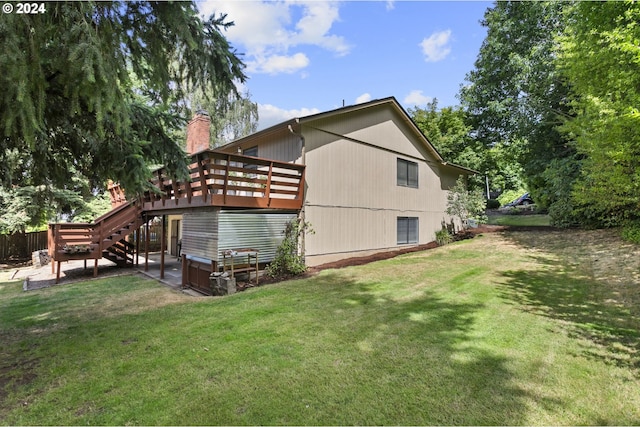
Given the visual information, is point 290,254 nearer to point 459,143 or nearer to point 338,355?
point 338,355

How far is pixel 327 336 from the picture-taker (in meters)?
4.60

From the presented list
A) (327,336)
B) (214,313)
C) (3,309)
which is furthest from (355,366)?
(3,309)

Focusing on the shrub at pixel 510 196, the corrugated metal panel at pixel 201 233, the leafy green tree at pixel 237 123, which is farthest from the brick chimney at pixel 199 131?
the shrub at pixel 510 196

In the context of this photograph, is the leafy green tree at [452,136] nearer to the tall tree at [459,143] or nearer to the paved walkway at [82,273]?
the tall tree at [459,143]

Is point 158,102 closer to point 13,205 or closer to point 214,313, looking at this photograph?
point 214,313

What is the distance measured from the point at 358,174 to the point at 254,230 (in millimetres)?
4541

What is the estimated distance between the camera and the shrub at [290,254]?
8883 mm

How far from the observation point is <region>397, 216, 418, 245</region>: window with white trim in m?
13.3

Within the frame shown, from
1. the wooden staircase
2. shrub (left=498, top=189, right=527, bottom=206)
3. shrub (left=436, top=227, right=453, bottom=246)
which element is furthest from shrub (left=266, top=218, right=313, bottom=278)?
shrub (left=498, top=189, right=527, bottom=206)

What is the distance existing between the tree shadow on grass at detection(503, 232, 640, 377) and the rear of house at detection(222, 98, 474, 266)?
4.82 m

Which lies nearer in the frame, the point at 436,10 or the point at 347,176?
the point at 436,10

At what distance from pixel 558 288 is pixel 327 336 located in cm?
551

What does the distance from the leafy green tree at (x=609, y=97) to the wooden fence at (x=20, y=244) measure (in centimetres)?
2212

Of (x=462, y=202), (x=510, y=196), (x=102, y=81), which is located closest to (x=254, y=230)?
(x=102, y=81)
